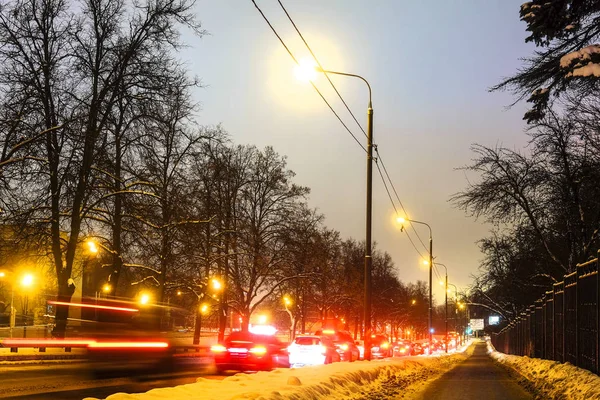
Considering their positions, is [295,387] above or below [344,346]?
above

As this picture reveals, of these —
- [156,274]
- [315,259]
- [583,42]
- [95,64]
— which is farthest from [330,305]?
[583,42]

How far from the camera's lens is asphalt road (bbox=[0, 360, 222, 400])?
15.0 m

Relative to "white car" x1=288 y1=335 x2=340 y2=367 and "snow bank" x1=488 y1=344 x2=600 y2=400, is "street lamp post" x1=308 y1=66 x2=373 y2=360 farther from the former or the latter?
"white car" x1=288 y1=335 x2=340 y2=367

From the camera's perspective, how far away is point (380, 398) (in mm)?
15531

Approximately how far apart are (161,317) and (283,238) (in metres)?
30.5

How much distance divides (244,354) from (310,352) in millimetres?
8314

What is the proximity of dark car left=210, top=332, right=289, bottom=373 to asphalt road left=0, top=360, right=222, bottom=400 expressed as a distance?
10.6 feet

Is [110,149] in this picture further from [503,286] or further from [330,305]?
[330,305]

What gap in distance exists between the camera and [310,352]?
105 ft

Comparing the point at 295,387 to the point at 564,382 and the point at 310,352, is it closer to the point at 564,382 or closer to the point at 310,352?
the point at 564,382

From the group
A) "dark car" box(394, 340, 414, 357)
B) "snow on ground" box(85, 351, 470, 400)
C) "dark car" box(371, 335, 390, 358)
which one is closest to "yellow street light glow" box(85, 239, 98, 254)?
"snow on ground" box(85, 351, 470, 400)

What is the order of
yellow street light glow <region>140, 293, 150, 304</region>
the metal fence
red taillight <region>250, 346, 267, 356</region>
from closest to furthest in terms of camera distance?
the metal fence
yellow street light glow <region>140, 293, 150, 304</region>
red taillight <region>250, 346, 267, 356</region>

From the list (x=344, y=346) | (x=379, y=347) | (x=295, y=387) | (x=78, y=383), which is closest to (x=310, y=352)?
(x=344, y=346)

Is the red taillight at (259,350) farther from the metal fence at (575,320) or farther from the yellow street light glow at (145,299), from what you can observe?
the metal fence at (575,320)
